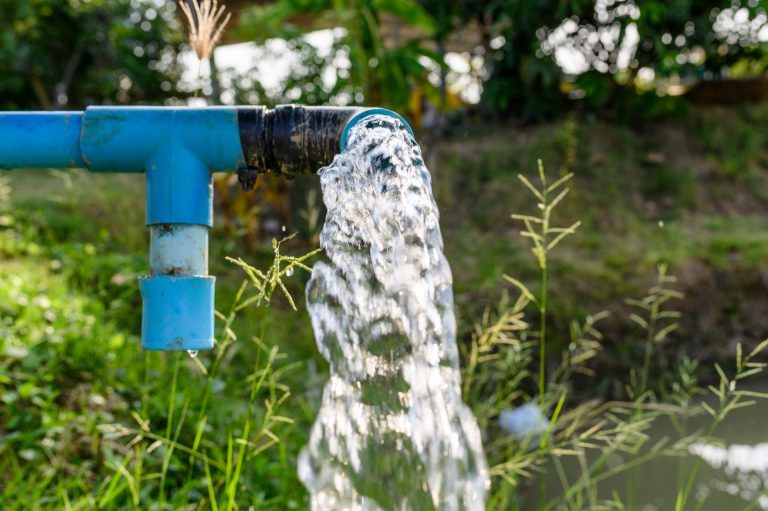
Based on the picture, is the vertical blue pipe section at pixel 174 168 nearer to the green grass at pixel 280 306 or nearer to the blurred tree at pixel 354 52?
the green grass at pixel 280 306

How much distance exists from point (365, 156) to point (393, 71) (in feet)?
14.5

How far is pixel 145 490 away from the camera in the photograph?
7.46 ft

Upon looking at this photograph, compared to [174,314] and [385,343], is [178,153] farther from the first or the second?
[385,343]

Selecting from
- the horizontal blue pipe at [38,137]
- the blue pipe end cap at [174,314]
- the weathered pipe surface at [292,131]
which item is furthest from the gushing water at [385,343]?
the horizontal blue pipe at [38,137]

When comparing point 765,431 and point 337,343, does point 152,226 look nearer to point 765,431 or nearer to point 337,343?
point 337,343

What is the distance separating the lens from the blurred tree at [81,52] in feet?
27.4

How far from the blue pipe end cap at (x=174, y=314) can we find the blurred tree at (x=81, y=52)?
24.0ft

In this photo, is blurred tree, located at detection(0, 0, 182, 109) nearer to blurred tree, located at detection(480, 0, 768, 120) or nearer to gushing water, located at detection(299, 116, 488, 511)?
blurred tree, located at detection(480, 0, 768, 120)

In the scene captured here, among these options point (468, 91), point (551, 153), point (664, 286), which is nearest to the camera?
point (664, 286)

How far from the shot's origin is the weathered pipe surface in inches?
52.7

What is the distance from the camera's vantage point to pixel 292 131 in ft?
4.40

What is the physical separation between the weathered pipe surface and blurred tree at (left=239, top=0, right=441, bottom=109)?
4.20 m

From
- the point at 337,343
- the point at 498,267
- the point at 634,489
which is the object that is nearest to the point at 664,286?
the point at 498,267

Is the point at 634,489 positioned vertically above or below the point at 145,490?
below
